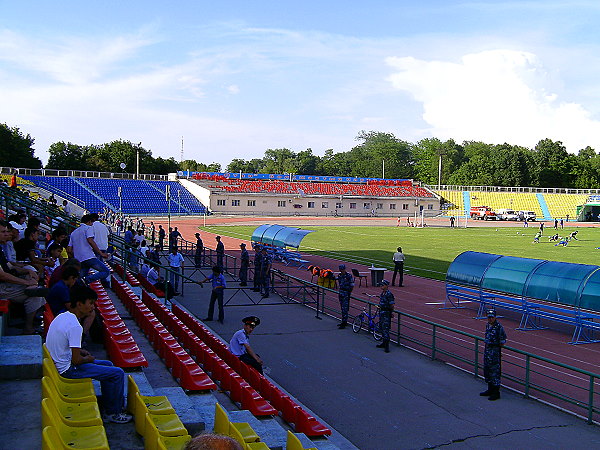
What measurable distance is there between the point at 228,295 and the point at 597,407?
12770 millimetres

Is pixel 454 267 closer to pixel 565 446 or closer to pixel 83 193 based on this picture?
pixel 565 446

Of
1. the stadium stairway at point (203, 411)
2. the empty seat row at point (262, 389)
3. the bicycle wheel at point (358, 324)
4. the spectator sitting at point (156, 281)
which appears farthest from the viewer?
the spectator sitting at point (156, 281)

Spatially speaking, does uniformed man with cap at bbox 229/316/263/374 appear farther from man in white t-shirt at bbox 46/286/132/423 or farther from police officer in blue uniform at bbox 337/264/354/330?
police officer in blue uniform at bbox 337/264/354/330

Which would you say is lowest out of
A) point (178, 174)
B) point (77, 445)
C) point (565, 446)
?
point (565, 446)

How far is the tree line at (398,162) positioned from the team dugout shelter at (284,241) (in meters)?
61.6

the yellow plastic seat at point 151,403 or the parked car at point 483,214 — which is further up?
the parked car at point 483,214

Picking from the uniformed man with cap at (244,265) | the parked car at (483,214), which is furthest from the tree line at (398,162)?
the uniformed man with cap at (244,265)

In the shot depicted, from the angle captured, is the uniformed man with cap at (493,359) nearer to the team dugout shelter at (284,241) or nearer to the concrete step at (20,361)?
the concrete step at (20,361)

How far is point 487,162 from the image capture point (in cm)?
11319

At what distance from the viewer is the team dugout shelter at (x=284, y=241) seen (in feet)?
94.8

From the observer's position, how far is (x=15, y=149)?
81250mm

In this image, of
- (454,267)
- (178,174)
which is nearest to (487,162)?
(178,174)

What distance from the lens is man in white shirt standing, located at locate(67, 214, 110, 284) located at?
36.6 feet

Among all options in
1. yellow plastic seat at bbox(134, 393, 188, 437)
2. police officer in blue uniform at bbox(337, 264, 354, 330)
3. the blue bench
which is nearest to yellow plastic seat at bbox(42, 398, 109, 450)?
yellow plastic seat at bbox(134, 393, 188, 437)
